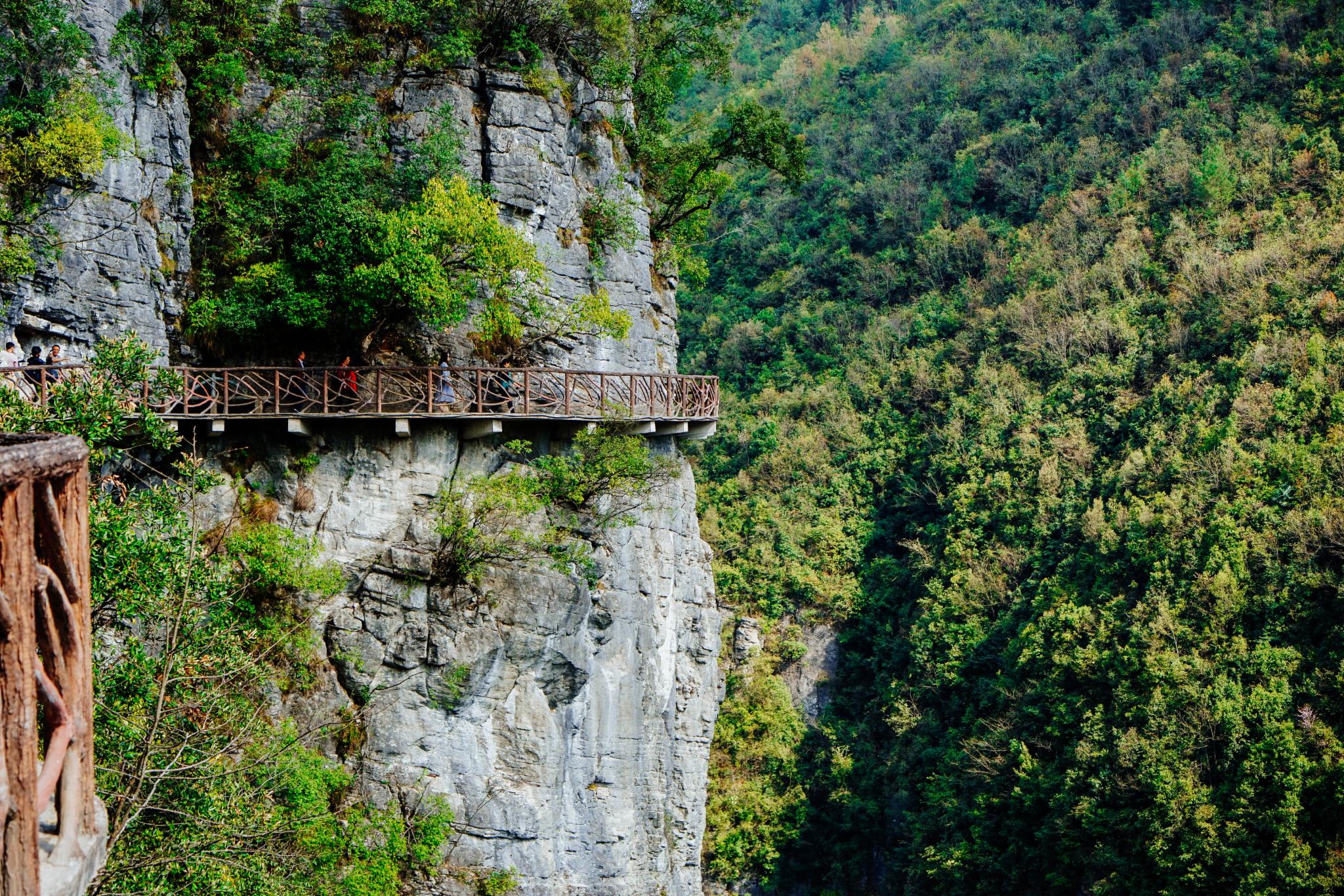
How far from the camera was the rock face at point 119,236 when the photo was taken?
2002 centimetres

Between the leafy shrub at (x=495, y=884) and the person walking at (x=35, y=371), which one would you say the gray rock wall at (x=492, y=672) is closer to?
the leafy shrub at (x=495, y=884)

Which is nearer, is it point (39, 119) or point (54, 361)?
point (54, 361)

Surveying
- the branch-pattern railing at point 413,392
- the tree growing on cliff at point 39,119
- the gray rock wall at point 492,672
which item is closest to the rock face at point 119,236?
the tree growing on cliff at point 39,119

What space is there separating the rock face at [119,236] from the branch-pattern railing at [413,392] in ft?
3.50

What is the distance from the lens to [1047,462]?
4412 cm

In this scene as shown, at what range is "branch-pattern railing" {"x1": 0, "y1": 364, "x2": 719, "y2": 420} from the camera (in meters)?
20.3

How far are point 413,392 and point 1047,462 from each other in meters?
27.8

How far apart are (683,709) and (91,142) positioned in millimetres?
15481

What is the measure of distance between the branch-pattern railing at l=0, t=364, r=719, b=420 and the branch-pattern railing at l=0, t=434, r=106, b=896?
1295 centimetres

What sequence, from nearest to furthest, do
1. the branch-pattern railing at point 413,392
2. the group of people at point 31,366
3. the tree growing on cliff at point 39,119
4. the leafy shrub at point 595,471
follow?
the group of people at point 31,366 → the tree growing on cliff at point 39,119 → the branch-pattern railing at point 413,392 → the leafy shrub at point 595,471

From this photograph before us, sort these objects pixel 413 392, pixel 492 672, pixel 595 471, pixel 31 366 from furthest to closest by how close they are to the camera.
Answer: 1. pixel 595 471
2. pixel 492 672
3. pixel 413 392
4. pixel 31 366

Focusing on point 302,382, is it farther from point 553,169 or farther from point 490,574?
point 553,169

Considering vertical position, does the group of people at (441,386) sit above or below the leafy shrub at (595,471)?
above

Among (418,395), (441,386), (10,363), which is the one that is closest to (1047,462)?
(441,386)
